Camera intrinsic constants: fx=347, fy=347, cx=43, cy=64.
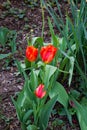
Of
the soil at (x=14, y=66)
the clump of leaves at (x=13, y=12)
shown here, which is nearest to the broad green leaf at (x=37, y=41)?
the soil at (x=14, y=66)

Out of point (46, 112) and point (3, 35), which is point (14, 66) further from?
point (46, 112)

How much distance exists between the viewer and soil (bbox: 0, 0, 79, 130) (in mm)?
2143

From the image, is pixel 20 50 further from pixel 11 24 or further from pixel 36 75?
pixel 36 75

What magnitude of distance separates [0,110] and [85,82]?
57 cm

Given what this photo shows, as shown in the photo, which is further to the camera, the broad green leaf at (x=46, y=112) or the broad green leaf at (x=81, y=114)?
the broad green leaf at (x=81, y=114)

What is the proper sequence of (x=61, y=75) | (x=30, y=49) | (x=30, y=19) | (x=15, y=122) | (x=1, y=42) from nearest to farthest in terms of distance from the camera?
(x=30, y=49)
(x=15, y=122)
(x=61, y=75)
(x=1, y=42)
(x=30, y=19)

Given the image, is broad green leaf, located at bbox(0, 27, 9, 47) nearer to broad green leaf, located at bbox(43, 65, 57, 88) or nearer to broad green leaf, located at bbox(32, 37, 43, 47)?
broad green leaf, located at bbox(32, 37, 43, 47)

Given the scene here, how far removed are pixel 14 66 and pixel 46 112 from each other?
0.76 metres

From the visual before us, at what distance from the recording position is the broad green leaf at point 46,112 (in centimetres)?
187

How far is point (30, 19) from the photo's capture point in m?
3.16

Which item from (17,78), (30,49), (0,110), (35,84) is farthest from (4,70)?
(30,49)

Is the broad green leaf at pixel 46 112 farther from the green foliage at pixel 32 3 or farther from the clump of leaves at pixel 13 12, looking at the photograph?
the green foliage at pixel 32 3

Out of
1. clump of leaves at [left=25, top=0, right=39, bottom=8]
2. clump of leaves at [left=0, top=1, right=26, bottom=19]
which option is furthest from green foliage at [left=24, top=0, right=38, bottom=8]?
clump of leaves at [left=0, top=1, right=26, bottom=19]

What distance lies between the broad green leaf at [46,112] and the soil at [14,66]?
0.54 ft
